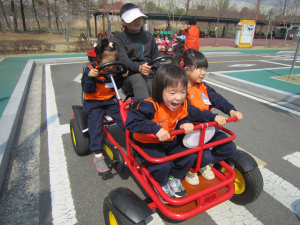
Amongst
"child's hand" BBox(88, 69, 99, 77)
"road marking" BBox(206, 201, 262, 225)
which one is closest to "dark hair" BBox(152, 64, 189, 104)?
"child's hand" BBox(88, 69, 99, 77)

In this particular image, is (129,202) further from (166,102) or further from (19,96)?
(19,96)

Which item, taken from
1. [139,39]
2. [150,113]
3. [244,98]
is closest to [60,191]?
[150,113]

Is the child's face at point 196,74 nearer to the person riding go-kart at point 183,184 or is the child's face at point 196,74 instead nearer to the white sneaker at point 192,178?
the person riding go-kart at point 183,184

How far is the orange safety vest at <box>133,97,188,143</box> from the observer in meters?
1.77

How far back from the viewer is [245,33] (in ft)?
59.6

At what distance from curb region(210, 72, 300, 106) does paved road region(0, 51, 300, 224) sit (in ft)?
1.94

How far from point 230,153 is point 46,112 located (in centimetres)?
379

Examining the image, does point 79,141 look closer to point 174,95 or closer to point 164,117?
point 164,117

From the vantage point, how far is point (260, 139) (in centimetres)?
334

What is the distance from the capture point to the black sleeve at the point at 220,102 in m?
2.13

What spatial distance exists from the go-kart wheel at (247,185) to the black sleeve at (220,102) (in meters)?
0.54

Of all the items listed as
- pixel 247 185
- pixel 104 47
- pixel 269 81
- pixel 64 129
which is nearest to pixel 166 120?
pixel 247 185

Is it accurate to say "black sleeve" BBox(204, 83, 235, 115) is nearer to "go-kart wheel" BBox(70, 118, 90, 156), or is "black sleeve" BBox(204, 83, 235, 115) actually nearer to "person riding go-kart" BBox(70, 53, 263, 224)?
"person riding go-kart" BBox(70, 53, 263, 224)

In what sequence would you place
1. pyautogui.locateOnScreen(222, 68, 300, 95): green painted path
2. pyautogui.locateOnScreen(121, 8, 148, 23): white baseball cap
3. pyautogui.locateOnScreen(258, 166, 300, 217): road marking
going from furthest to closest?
pyautogui.locateOnScreen(222, 68, 300, 95): green painted path
pyautogui.locateOnScreen(121, 8, 148, 23): white baseball cap
pyautogui.locateOnScreen(258, 166, 300, 217): road marking
